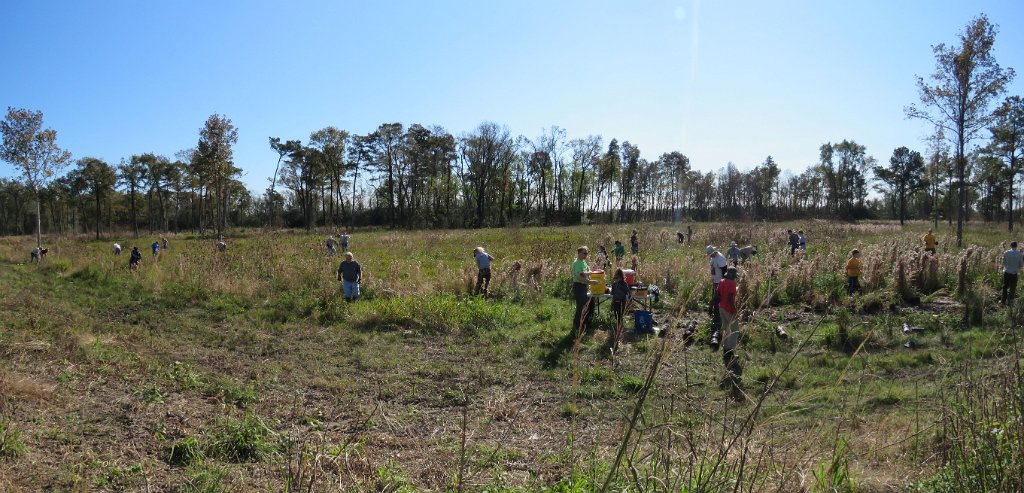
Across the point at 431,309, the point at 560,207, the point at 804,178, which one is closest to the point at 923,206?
the point at 804,178

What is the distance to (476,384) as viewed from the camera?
22.1ft

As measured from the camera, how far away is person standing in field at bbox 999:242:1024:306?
1074cm

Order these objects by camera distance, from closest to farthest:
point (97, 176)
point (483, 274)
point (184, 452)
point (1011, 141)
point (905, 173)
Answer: point (184, 452)
point (483, 274)
point (1011, 141)
point (97, 176)
point (905, 173)

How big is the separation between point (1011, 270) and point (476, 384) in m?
11.5

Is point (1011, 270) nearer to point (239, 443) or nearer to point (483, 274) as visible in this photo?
point (483, 274)

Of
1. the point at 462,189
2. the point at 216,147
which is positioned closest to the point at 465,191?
the point at 462,189

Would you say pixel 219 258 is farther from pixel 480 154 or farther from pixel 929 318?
pixel 480 154

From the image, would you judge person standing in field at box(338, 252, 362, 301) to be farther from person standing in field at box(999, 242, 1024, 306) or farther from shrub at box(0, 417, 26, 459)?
person standing in field at box(999, 242, 1024, 306)

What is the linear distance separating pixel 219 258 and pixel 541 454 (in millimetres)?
14403

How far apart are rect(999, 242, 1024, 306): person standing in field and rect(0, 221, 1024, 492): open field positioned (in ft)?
1.28

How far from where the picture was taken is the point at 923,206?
6969cm

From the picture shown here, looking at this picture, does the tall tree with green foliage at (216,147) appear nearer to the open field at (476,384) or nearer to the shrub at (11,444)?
the open field at (476,384)

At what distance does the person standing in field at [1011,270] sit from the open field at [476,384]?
1.28 feet

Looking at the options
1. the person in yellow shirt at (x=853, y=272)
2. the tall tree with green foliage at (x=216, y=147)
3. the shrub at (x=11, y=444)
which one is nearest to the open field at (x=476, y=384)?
the shrub at (x=11, y=444)
